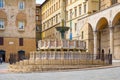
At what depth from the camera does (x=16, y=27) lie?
55.0 metres

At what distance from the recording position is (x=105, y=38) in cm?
4775

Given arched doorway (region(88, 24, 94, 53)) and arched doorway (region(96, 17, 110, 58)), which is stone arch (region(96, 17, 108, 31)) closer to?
arched doorway (region(96, 17, 110, 58))

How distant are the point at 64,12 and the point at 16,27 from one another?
15713 mm

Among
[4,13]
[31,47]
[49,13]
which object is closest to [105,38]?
[31,47]

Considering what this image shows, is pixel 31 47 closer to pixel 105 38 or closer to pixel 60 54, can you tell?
pixel 105 38

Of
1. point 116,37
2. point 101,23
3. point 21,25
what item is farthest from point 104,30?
point 21,25

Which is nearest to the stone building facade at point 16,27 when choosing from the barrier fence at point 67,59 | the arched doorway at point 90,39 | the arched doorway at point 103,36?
the arched doorway at point 90,39

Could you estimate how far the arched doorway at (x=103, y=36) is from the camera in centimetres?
4675

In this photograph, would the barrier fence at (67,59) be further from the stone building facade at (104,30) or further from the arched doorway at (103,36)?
the arched doorway at (103,36)

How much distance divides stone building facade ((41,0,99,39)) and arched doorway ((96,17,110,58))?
5865 mm

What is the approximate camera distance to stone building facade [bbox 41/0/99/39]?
54019mm

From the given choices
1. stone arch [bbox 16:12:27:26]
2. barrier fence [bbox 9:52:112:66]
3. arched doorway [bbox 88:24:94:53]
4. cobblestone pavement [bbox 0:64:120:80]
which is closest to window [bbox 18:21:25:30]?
stone arch [bbox 16:12:27:26]

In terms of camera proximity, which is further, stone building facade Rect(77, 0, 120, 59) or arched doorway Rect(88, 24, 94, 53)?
arched doorway Rect(88, 24, 94, 53)

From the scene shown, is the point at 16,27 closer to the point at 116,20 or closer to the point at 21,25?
the point at 21,25
